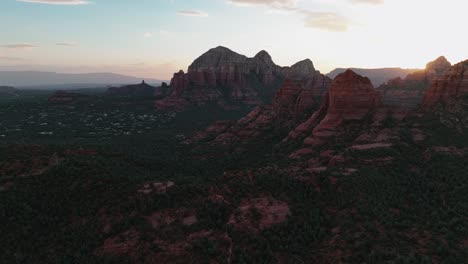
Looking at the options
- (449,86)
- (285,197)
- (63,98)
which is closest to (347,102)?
(449,86)

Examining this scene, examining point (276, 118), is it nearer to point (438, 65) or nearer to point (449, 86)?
point (449, 86)

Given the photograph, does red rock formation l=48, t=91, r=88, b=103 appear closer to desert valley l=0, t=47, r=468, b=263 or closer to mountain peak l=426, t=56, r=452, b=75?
desert valley l=0, t=47, r=468, b=263

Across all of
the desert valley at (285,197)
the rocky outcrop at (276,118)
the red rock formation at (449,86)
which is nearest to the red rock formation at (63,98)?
the rocky outcrop at (276,118)

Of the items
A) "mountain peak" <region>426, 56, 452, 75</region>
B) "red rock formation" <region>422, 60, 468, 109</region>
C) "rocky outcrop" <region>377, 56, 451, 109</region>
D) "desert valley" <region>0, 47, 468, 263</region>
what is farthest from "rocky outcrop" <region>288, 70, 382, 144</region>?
"mountain peak" <region>426, 56, 452, 75</region>

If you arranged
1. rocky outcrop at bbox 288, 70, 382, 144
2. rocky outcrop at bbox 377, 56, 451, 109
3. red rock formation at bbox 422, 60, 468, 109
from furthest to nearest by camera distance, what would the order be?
1. rocky outcrop at bbox 377, 56, 451, 109
2. rocky outcrop at bbox 288, 70, 382, 144
3. red rock formation at bbox 422, 60, 468, 109

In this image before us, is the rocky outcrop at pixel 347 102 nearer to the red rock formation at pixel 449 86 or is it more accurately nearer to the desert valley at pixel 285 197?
the desert valley at pixel 285 197

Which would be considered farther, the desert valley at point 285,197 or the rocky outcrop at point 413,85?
the rocky outcrop at point 413,85

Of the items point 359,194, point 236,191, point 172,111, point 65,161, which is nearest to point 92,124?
point 172,111
